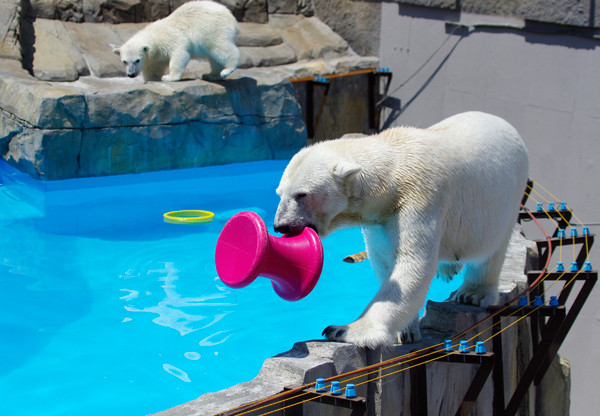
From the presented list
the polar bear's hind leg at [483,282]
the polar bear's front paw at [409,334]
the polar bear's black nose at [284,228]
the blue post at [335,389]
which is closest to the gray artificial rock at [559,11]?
the polar bear's hind leg at [483,282]

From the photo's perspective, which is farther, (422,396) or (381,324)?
(422,396)

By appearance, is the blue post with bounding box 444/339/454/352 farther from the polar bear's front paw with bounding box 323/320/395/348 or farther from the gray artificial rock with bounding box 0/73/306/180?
the gray artificial rock with bounding box 0/73/306/180

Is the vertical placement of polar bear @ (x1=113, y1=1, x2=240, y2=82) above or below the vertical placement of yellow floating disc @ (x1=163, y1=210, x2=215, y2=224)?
above

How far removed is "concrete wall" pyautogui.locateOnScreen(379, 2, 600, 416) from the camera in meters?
6.99

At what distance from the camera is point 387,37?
393 inches

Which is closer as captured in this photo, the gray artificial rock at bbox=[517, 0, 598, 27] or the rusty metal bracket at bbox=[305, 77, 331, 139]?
the gray artificial rock at bbox=[517, 0, 598, 27]

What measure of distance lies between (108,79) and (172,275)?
3906 millimetres

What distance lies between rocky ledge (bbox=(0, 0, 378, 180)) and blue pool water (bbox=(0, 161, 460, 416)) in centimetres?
41

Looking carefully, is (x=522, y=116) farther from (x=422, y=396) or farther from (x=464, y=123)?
(x=422, y=396)

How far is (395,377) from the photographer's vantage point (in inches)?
113

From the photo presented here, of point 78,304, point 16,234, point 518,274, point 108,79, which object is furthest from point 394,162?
point 108,79

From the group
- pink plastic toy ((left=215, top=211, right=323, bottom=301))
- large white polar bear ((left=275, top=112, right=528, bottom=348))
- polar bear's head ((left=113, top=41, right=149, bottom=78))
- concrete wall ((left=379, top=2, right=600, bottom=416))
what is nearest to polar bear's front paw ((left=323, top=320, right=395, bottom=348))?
large white polar bear ((left=275, top=112, right=528, bottom=348))

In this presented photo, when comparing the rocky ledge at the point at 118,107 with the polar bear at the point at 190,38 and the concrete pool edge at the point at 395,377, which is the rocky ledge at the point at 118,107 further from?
the concrete pool edge at the point at 395,377

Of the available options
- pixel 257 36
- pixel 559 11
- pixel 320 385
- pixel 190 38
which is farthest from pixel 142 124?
pixel 320 385
